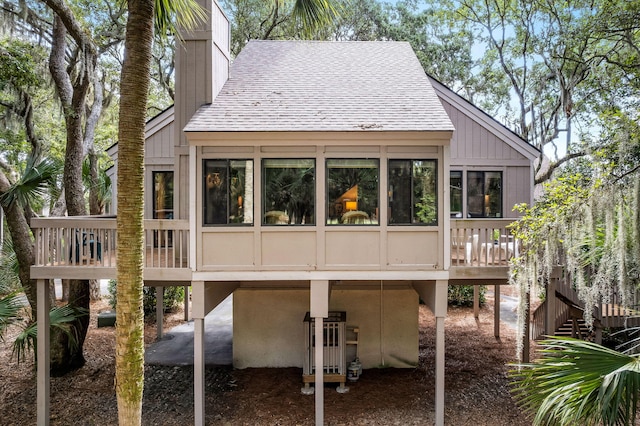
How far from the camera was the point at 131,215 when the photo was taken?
407 cm

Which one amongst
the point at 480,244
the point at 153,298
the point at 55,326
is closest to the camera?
the point at 480,244

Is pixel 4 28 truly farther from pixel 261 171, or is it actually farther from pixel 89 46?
pixel 261 171

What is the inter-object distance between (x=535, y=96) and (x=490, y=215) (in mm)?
8540

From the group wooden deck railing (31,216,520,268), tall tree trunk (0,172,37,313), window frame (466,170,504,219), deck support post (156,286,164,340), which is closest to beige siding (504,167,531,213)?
window frame (466,170,504,219)

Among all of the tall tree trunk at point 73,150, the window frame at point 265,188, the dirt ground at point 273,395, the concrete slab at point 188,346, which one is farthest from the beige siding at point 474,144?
the tall tree trunk at point 73,150

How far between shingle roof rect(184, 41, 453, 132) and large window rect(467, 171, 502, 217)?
3.47 m

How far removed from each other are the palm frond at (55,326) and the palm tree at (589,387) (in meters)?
8.23

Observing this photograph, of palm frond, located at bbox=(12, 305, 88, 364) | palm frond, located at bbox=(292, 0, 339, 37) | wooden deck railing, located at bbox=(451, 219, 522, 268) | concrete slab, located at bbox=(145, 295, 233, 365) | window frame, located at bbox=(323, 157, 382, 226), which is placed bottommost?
concrete slab, located at bbox=(145, 295, 233, 365)

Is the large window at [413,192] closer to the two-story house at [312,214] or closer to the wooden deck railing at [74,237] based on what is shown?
the two-story house at [312,214]

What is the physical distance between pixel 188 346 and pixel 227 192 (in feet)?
19.6

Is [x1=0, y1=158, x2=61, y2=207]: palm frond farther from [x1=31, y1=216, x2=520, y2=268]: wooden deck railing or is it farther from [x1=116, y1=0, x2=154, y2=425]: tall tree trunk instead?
[x1=116, y1=0, x2=154, y2=425]: tall tree trunk

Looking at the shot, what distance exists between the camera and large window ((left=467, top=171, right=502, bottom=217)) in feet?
32.9

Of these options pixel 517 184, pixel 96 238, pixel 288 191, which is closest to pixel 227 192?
pixel 288 191

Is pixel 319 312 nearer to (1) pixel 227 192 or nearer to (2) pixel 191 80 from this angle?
(1) pixel 227 192
